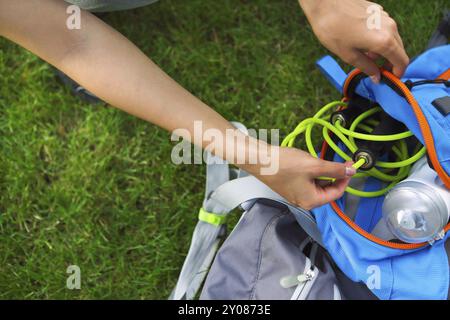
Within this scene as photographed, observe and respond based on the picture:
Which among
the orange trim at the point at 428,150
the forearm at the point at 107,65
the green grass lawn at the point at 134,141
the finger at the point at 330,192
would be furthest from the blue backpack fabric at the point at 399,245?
the green grass lawn at the point at 134,141

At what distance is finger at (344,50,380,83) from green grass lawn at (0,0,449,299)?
15.4 inches

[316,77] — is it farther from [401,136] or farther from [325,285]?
[325,285]

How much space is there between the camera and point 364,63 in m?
0.93

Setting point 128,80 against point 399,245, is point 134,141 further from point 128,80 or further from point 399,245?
point 399,245

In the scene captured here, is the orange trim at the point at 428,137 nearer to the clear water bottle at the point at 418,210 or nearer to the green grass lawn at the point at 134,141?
the clear water bottle at the point at 418,210

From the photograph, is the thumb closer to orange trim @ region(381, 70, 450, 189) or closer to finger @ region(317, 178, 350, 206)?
finger @ region(317, 178, 350, 206)

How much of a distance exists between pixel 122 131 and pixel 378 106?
66 centimetres

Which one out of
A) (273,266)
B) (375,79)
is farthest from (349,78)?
(273,266)

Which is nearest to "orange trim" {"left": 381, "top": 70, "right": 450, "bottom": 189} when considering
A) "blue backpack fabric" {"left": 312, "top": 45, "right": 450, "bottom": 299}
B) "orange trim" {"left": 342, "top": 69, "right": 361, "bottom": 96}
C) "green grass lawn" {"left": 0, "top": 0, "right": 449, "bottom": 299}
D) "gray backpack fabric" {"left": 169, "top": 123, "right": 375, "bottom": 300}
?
"blue backpack fabric" {"left": 312, "top": 45, "right": 450, "bottom": 299}

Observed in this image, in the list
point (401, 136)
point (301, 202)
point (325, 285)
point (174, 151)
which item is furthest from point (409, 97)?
point (174, 151)

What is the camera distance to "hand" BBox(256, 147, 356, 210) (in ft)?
2.78

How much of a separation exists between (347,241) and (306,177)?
7.9 inches

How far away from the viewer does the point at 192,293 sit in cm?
125
